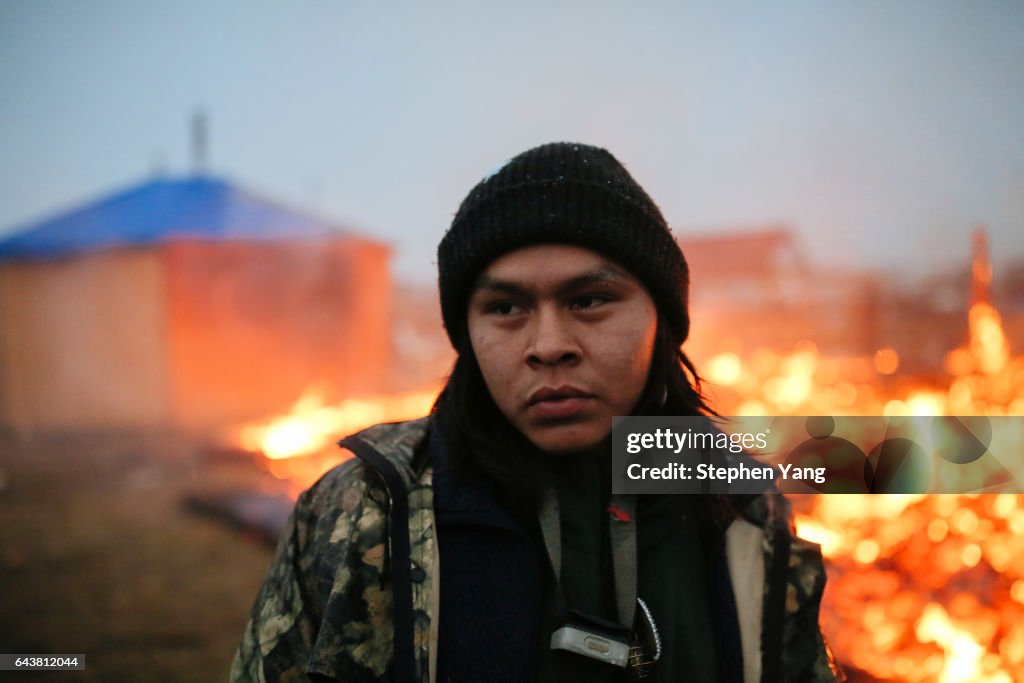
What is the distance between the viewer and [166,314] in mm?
11703

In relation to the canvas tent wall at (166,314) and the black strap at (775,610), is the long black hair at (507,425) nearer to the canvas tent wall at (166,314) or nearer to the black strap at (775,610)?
the black strap at (775,610)

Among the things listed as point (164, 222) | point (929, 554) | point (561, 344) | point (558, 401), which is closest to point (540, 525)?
point (558, 401)

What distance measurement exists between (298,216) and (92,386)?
203 inches

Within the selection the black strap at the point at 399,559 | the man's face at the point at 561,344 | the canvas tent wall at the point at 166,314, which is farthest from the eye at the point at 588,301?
the canvas tent wall at the point at 166,314

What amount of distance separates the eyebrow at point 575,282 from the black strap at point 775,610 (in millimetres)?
812

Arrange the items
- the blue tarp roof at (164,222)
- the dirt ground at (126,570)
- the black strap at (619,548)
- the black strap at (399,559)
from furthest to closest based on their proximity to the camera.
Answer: the blue tarp roof at (164,222) < the dirt ground at (126,570) < the black strap at (619,548) < the black strap at (399,559)

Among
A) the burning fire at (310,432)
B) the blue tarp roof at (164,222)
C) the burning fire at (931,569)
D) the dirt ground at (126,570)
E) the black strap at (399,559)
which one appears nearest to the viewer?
the black strap at (399,559)

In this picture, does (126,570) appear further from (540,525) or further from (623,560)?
(623,560)

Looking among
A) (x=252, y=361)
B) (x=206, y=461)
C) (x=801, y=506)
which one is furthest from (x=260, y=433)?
(x=801, y=506)

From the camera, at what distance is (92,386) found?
12.2 metres

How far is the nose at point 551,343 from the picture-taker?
1497 millimetres

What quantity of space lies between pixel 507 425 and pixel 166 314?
1183 cm

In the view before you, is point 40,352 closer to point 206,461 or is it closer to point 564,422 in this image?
point 206,461

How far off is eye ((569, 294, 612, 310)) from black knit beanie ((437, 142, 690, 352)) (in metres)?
0.11
